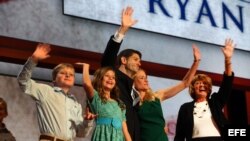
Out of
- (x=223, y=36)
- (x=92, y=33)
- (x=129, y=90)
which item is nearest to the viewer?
(x=129, y=90)

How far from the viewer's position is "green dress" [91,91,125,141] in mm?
2939

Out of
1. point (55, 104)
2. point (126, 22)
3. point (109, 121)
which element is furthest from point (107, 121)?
point (126, 22)

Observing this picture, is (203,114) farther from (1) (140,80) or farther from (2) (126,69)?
(2) (126,69)

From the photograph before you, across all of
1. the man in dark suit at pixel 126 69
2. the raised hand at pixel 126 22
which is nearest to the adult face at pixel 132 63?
the man in dark suit at pixel 126 69

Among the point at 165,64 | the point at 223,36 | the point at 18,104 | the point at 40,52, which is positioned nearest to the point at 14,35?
the point at 18,104

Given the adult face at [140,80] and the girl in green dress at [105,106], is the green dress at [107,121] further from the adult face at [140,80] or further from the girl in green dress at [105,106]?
→ the adult face at [140,80]

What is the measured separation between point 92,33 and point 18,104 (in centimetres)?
84

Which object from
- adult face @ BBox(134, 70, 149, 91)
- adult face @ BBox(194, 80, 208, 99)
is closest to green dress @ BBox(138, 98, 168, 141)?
adult face @ BBox(134, 70, 149, 91)

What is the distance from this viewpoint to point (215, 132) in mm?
3432

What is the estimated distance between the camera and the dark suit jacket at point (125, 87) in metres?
3.17

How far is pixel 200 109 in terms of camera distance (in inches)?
138

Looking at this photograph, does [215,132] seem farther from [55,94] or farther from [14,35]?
[14,35]

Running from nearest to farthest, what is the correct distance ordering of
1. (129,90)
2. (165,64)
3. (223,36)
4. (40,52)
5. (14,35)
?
(40,52) < (129,90) < (14,35) < (165,64) < (223,36)

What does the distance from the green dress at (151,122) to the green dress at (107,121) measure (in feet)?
0.79
